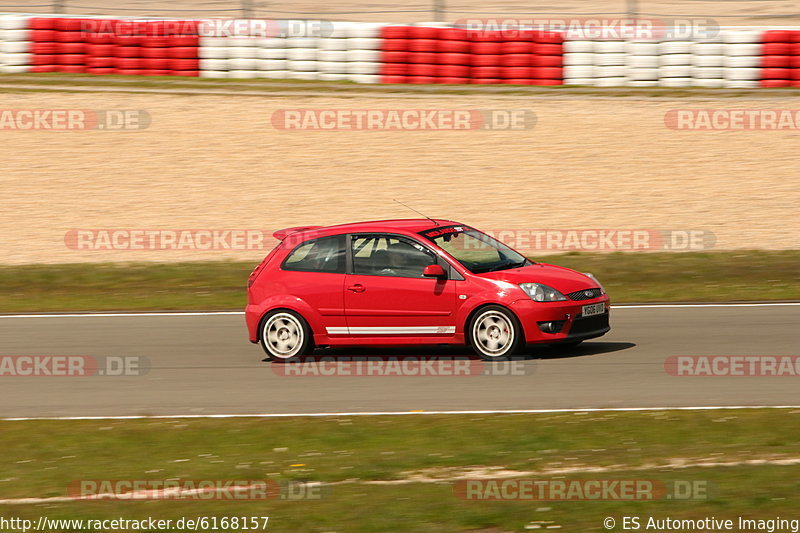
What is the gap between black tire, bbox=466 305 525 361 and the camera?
1088cm

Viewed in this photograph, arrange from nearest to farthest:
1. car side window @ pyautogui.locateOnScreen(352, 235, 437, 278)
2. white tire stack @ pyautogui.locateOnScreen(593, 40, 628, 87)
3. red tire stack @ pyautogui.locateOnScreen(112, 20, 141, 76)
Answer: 1. car side window @ pyautogui.locateOnScreen(352, 235, 437, 278)
2. white tire stack @ pyautogui.locateOnScreen(593, 40, 628, 87)
3. red tire stack @ pyautogui.locateOnScreen(112, 20, 141, 76)

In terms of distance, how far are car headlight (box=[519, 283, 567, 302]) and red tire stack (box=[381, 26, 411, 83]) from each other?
14511 mm

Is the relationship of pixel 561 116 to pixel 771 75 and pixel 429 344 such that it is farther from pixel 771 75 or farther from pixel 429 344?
pixel 429 344

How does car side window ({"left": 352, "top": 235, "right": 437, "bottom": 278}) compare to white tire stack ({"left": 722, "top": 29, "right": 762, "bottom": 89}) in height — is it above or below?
below

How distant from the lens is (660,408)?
9.08 m

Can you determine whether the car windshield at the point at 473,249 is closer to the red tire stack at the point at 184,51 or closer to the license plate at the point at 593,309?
the license plate at the point at 593,309

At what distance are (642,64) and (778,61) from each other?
282cm

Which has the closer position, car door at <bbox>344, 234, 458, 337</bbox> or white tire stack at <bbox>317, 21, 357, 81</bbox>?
car door at <bbox>344, 234, 458, 337</bbox>

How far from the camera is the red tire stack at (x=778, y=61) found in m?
Result: 23.3

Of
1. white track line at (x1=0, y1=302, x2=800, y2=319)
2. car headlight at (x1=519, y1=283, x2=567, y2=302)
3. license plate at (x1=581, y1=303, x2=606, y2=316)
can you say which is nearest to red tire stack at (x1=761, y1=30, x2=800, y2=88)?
white track line at (x1=0, y1=302, x2=800, y2=319)

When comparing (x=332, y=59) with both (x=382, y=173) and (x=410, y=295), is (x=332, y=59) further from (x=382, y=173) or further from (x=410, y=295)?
(x=410, y=295)

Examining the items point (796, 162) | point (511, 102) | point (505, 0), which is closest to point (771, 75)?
point (796, 162)

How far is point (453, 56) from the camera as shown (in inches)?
→ 969

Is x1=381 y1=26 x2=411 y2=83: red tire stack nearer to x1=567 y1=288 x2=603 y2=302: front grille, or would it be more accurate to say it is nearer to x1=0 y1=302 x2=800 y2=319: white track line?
x1=0 y1=302 x2=800 y2=319: white track line
